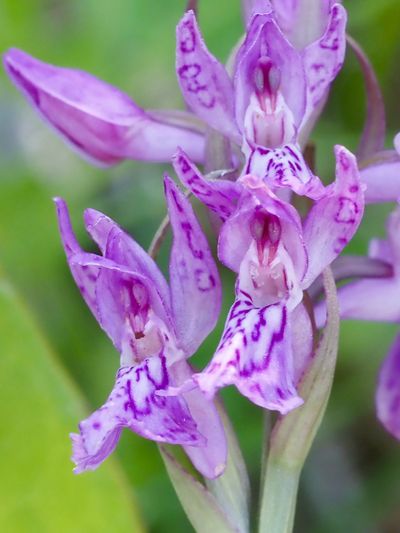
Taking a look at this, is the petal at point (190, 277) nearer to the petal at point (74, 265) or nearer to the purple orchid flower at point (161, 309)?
the purple orchid flower at point (161, 309)

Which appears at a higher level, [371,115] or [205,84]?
[205,84]

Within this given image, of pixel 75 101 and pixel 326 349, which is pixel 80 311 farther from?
pixel 326 349

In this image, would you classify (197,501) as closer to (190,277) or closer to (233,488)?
(233,488)

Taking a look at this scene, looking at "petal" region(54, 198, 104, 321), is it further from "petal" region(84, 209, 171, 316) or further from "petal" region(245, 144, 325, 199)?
"petal" region(245, 144, 325, 199)

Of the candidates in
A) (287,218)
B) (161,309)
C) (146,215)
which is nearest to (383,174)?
(287,218)

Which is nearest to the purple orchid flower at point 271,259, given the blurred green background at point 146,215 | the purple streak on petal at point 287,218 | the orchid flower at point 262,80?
the purple streak on petal at point 287,218
